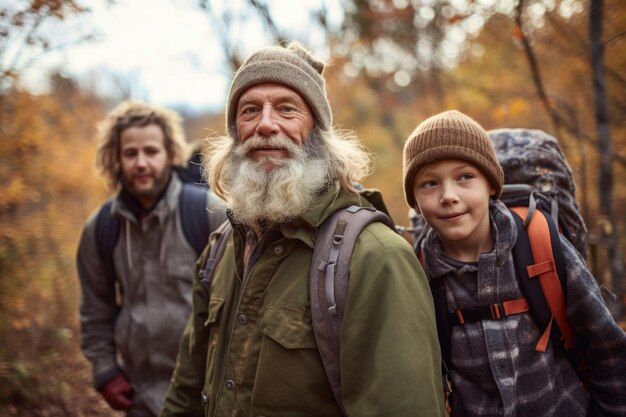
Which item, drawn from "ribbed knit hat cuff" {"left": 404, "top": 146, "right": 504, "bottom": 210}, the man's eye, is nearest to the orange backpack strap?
"ribbed knit hat cuff" {"left": 404, "top": 146, "right": 504, "bottom": 210}

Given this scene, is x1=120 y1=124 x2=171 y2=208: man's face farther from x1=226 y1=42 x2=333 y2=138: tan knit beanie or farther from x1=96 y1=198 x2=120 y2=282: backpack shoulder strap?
x1=226 y1=42 x2=333 y2=138: tan knit beanie

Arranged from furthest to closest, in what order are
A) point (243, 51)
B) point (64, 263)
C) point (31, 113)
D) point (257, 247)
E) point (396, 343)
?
point (64, 263) < point (243, 51) < point (31, 113) < point (257, 247) < point (396, 343)

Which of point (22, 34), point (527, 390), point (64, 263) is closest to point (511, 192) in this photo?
point (527, 390)

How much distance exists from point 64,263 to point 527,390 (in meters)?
8.39

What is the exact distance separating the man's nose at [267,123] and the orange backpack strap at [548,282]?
51.6 inches

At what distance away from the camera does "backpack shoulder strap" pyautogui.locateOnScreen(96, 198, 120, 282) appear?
3.54 meters

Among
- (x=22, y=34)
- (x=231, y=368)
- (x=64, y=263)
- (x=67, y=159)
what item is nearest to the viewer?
(x=231, y=368)

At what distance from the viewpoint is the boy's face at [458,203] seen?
6.73ft

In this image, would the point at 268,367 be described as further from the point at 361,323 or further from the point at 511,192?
the point at 511,192

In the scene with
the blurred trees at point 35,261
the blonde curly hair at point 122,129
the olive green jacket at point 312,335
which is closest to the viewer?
the olive green jacket at point 312,335

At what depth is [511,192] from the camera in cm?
237

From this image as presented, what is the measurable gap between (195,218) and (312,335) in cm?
191

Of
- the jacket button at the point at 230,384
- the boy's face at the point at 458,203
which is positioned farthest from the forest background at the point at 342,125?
the jacket button at the point at 230,384

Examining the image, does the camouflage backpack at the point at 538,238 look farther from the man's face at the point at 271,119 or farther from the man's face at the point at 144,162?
the man's face at the point at 144,162
